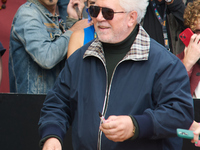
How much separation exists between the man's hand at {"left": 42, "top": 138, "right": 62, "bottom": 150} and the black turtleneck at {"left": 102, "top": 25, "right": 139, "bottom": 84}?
52 cm

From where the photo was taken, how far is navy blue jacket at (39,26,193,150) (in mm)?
2078

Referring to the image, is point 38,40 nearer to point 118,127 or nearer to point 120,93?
point 120,93

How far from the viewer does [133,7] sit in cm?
237

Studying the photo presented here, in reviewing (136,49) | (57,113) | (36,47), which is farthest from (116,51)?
(36,47)

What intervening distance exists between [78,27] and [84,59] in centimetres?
134

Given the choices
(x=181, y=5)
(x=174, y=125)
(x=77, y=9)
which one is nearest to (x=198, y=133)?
(x=174, y=125)

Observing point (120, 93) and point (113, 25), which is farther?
point (113, 25)

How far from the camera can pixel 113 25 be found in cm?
235

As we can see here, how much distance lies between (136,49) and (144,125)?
0.49 metres

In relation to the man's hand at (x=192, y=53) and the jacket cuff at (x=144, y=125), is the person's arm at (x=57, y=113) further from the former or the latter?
the man's hand at (x=192, y=53)

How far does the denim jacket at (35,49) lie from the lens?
11.0 ft

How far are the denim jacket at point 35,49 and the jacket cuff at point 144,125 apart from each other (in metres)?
1.53

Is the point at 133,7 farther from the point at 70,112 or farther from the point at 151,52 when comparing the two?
the point at 70,112

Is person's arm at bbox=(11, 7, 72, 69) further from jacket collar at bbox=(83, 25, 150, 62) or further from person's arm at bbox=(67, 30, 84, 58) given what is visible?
jacket collar at bbox=(83, 25, 150, 62)
